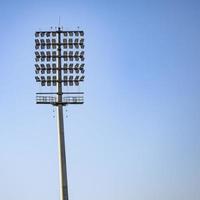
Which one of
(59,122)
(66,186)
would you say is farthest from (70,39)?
(66,186)

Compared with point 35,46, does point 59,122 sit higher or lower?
lower

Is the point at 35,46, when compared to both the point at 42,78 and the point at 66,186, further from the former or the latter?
the point at 66,186

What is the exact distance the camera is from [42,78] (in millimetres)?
96125

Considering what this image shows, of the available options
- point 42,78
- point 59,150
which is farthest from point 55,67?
point 59,150

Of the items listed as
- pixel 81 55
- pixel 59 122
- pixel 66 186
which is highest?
pixel 81 55

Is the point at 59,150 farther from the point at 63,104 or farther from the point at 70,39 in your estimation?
the point at 70,39

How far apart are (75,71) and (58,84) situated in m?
2.21

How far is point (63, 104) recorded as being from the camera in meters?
95.6

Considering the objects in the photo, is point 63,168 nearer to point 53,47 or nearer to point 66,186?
point 66,186

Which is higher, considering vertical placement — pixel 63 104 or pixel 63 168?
pixel 63 104

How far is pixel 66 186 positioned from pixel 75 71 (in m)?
12.0

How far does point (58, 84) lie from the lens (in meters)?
96.2

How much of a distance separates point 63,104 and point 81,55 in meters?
5.30

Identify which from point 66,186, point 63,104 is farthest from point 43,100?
point 66,186
